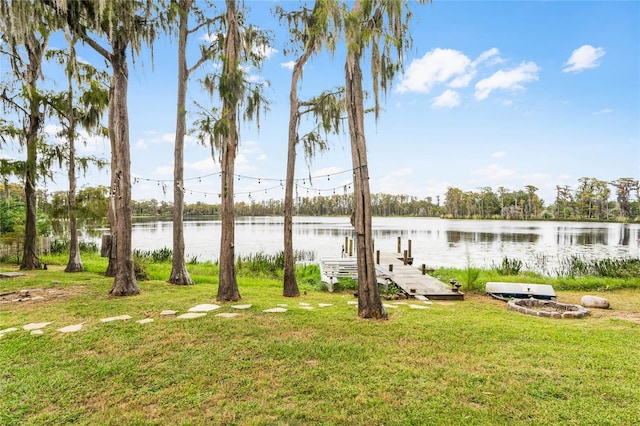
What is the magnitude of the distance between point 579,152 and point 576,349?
63.2ft

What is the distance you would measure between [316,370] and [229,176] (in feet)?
13.9

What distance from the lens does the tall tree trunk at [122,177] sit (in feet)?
21.7

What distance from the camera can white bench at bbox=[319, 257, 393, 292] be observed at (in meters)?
A: 9.11

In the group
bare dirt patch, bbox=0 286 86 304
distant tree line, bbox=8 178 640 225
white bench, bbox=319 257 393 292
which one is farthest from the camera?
distant tree line, bbox=8 178 640 225

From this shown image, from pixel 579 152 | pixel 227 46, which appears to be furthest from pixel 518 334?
pixel 579 152

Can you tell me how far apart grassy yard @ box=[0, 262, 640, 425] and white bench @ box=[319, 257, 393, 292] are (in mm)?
3786

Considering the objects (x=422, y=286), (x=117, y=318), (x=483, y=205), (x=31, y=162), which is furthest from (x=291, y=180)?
(x=483, y=205)

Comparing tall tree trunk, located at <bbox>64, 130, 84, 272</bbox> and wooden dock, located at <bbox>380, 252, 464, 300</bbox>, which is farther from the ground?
tall tree trunk, located at <bbox>64, 130, 84, 272</bbox>

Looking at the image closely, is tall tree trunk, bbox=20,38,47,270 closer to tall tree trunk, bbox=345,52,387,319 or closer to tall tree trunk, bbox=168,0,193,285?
tall tree trunk, bbox=168,0,193,285

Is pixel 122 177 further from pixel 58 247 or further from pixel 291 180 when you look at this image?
pixel 58 247

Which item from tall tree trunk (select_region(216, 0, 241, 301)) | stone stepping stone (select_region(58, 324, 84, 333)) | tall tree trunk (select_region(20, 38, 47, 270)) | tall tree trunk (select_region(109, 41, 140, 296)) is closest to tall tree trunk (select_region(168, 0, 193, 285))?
tall tree trunk (select_region(109, 41, 140, 296))

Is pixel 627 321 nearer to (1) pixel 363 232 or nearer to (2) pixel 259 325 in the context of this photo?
(1) pixel 363 232

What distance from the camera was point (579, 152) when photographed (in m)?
18.2

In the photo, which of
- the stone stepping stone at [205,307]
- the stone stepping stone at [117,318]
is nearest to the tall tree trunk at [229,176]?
the stone stepping stone at [205,307]
